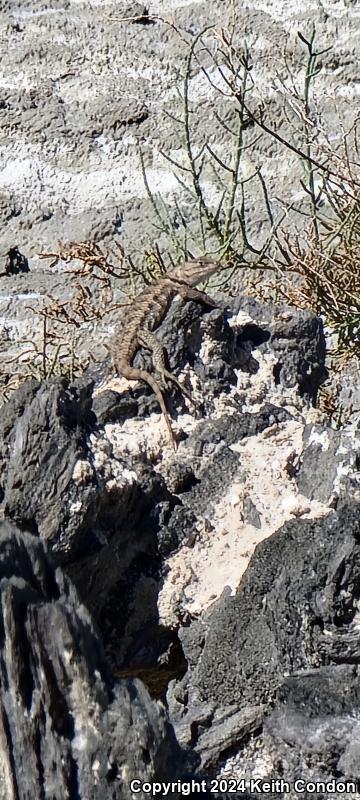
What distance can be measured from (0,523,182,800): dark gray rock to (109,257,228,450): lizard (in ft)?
2.97

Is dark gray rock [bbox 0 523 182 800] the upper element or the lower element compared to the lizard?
lower

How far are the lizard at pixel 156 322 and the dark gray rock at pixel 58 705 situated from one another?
90cm

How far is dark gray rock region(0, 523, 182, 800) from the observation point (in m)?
1.38

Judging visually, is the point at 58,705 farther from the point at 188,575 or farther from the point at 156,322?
the point at 156,322

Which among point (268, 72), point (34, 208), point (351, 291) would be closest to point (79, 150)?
point (34, 208)

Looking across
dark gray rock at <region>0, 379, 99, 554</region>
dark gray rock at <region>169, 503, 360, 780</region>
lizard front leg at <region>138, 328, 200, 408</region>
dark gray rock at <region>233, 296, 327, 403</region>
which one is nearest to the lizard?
lizard front leg at <region>138, 328, 200, 408</region>

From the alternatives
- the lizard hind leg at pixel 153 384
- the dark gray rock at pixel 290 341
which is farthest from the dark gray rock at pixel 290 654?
the dark gray rock at pixel 290 341

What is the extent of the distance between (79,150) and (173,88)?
427 mm

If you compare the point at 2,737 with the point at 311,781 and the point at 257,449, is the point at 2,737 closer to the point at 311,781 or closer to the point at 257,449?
the point at 311,781

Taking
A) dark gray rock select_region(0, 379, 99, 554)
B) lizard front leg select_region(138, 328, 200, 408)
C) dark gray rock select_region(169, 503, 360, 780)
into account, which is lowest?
dark gray rock select_region(169, 503, 360, 780)

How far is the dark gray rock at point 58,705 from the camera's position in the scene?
4.54 feet

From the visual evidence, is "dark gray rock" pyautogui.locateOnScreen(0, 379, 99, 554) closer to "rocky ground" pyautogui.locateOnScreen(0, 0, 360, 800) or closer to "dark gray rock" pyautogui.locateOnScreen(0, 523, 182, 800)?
"rocky ground" pyautogui.locateOnScreen(0, 0, 360, 800)

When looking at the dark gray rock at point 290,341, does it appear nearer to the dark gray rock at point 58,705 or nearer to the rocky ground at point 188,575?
the rocky ground at point 188,575

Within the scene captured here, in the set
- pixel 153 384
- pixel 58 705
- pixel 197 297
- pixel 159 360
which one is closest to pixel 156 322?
pixel 197 297
